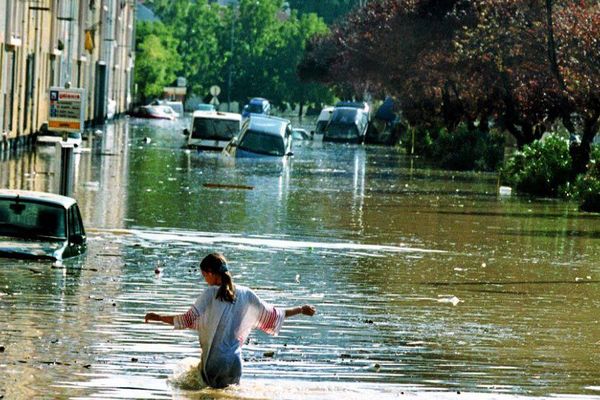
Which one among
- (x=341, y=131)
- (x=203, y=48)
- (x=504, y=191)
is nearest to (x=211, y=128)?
(x=504, y=191)

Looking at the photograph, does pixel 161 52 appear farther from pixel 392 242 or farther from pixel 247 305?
pixel 247 305

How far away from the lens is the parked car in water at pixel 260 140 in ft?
186

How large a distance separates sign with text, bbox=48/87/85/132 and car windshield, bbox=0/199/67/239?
7247 mm

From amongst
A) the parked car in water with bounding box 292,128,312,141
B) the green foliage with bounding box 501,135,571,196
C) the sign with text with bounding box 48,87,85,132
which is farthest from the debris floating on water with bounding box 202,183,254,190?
the parked car in water with bounding box 292,128,312,141

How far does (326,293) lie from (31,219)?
3713 millimetres

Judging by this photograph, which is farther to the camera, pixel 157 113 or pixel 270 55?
pixel 270 55

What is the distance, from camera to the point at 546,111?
5369cm

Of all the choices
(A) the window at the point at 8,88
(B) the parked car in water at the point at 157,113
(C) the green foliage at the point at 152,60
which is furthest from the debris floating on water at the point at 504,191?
(C) the green foliage at the point at 152,60

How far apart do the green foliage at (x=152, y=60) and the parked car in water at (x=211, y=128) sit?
7459 cm

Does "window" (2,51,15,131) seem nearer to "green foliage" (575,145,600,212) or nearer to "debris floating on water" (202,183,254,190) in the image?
"debris floating on water" (202,183,254,190)

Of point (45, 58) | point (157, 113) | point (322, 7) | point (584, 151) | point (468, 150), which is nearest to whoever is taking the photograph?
point (584, 151)

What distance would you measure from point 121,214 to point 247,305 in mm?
18183

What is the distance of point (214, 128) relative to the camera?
63656mm

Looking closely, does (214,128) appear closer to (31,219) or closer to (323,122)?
(323,122)
